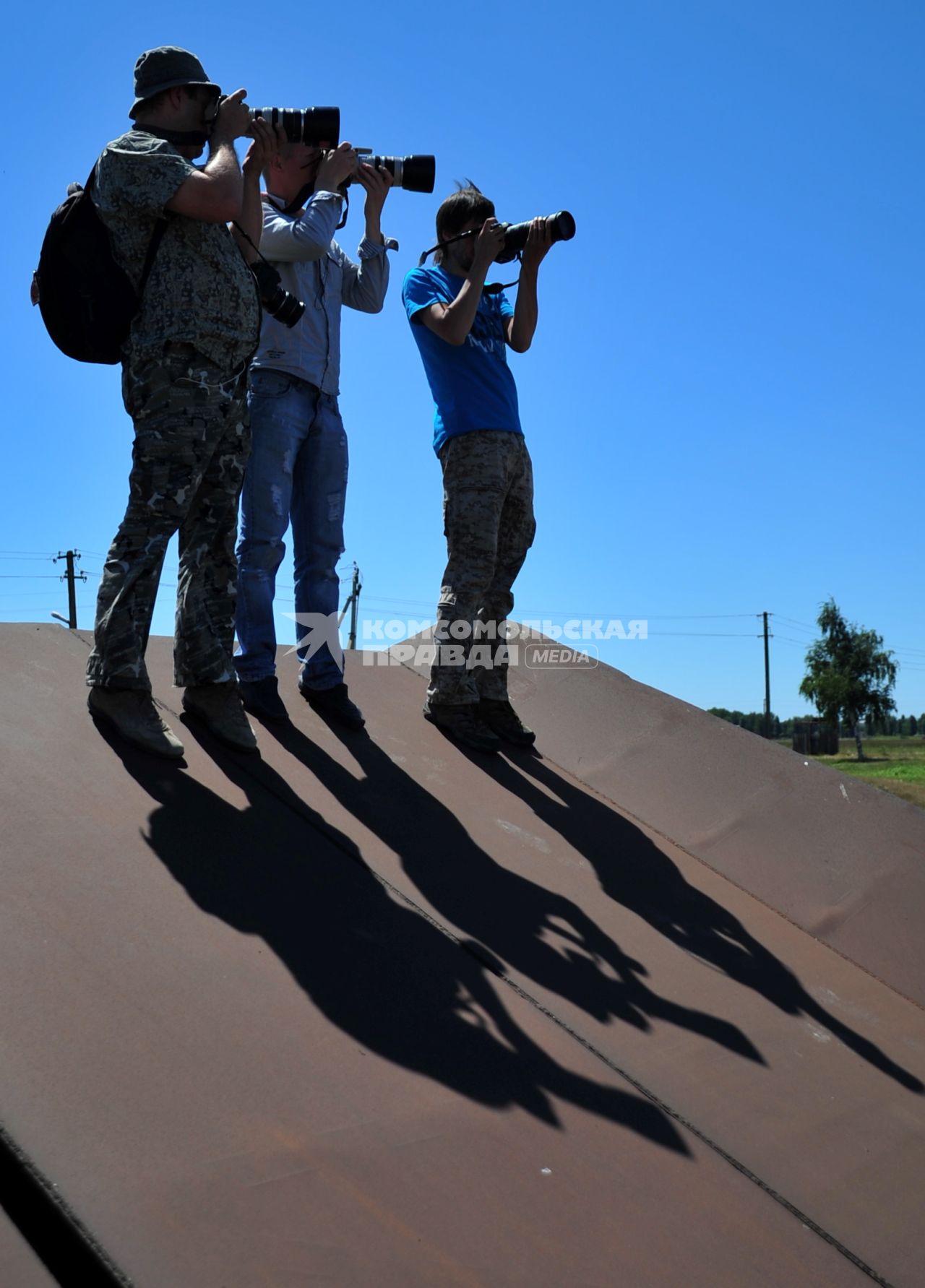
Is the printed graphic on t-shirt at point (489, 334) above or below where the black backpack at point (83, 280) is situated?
above

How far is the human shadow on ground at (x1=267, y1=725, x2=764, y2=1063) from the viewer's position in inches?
86.2

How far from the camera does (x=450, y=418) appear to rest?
3689 millimetres

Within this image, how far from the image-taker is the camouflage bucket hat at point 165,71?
8.71ft

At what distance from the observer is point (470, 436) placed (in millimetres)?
3672

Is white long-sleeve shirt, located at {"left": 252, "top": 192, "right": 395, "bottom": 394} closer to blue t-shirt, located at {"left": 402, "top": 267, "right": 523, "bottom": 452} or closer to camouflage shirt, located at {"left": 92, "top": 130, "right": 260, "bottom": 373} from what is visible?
blue t-shirt, located at {"left": 402, "top": 267, "right": 523, "bottom": 452}

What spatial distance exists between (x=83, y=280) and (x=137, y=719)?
3.41 feet

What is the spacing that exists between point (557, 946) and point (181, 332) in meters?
1.64

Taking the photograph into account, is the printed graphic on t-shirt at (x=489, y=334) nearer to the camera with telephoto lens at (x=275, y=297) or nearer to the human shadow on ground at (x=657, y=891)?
the camera with telephoto lens at (x=275, y=297)

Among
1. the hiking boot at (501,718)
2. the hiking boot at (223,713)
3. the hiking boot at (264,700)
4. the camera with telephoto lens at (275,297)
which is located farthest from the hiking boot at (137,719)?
the hiking boot at (501,718)

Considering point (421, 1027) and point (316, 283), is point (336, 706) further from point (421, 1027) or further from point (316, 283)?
point (421, 1027)

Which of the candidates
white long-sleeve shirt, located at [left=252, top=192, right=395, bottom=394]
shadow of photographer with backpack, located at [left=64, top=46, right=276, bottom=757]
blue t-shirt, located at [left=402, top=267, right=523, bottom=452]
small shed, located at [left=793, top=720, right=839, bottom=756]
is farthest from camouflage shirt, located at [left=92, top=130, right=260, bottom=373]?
small shed, located at [left=793, top=720, right=839, bottom=756]

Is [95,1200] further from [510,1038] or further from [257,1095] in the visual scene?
[510,1038]

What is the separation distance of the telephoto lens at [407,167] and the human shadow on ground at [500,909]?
1781 mm

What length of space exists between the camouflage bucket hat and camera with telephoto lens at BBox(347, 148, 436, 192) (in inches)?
33.2
